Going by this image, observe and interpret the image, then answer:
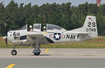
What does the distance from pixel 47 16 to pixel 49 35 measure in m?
116

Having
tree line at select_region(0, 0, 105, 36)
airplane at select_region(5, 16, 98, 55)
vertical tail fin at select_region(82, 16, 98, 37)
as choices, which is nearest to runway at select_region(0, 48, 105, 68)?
airplane at select_region(5, 16, 98, 55)

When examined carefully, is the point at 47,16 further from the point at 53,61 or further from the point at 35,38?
the point at 53,61

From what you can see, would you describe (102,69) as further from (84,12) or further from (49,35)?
(84,12)

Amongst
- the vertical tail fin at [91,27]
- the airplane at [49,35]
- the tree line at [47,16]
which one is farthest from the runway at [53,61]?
the tree line at [47,16]

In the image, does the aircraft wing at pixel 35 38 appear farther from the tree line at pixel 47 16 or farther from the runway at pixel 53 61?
the tree line at pixel 47 16

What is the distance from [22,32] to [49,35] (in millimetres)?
2253

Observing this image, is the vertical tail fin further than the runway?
Yes

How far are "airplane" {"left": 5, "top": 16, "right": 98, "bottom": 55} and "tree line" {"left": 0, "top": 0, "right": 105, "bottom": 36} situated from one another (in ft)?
246

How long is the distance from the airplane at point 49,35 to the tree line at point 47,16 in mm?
74979

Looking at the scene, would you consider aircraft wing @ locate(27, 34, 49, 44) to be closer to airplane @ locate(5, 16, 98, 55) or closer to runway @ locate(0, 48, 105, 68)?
airplane @ locate(5, 16, 98, 55)

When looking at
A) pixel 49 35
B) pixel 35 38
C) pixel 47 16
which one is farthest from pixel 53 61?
pixel 47 16

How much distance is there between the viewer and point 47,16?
134 meters

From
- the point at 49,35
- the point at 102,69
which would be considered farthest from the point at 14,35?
the point at 102,69

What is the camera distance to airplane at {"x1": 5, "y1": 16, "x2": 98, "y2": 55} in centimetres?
1895
